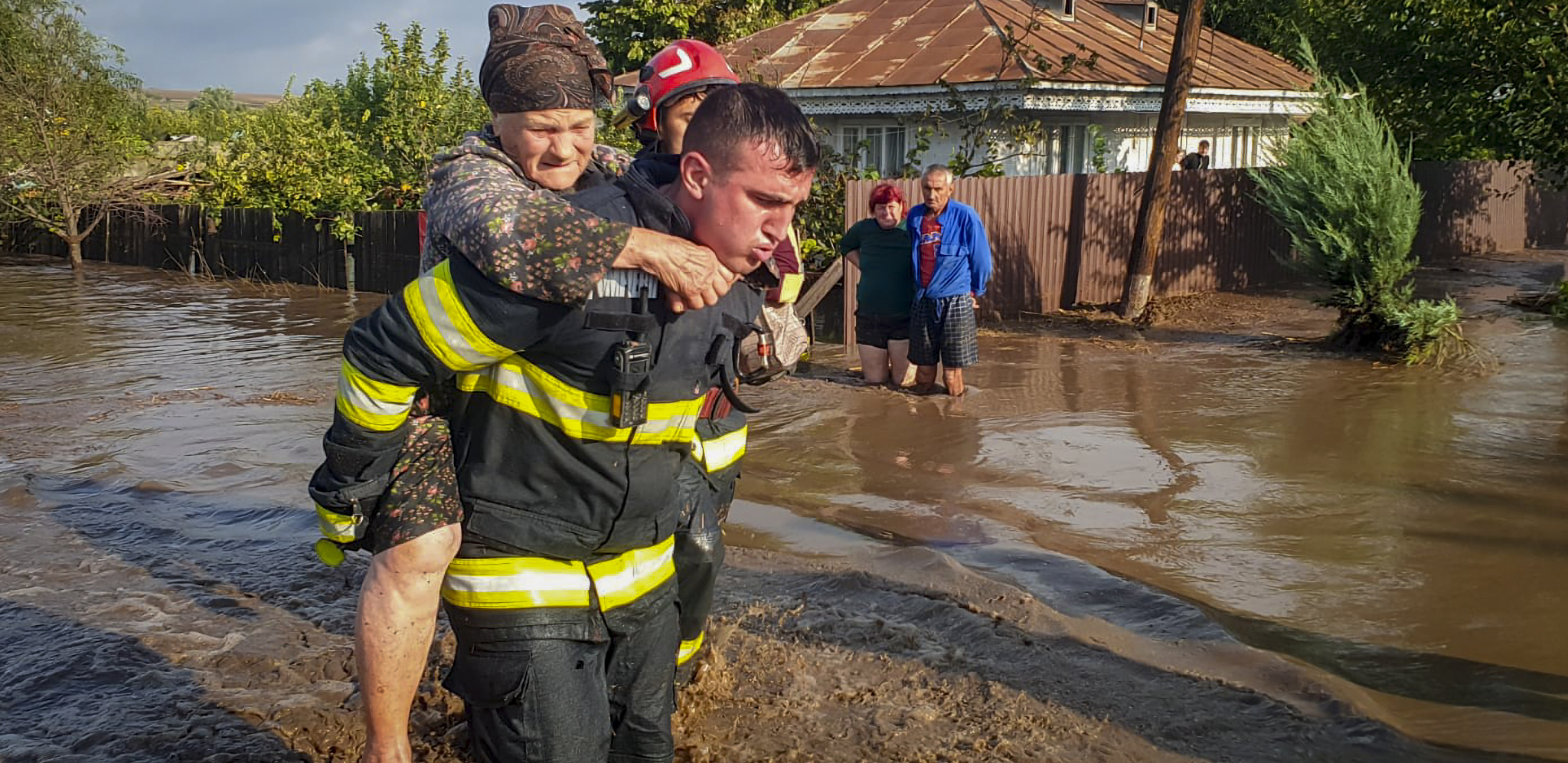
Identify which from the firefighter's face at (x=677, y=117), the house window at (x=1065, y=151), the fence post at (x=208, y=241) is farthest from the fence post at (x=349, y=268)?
the firefighter's face at (x=677, y=117)

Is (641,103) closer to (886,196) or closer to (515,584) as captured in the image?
(515,584)

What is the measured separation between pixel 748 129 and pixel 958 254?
7490 millimetres

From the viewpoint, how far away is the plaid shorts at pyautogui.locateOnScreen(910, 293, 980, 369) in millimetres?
10047

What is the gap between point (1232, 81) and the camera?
24.8m

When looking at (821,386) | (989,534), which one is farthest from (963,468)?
(821,386)

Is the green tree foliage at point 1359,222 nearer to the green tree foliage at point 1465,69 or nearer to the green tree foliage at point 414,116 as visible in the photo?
the green tree foliage at point 1465,69

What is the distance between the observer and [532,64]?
128 inches

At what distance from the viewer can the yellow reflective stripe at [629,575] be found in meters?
2.82

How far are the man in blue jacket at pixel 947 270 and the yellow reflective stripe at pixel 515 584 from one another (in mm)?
7488

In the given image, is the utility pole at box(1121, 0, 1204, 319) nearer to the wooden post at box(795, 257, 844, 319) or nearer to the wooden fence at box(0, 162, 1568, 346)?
the wooden fence at box(0, 162, 1568, 346)

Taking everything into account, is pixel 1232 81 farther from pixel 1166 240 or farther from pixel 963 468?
pixel 963 468

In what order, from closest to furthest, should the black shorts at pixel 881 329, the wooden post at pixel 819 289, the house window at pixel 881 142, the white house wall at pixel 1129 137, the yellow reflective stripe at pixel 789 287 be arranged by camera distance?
the yellow reflective stripe at pixel 789 287, the black shorts at pixel 881 329, the wooden post at pixel 819 289, the white house wall at pixel 1129 137, the house window at pixel 881 142

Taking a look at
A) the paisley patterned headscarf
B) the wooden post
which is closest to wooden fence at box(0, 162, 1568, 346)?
the wooden post

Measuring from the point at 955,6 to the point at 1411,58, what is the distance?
31.1ft
